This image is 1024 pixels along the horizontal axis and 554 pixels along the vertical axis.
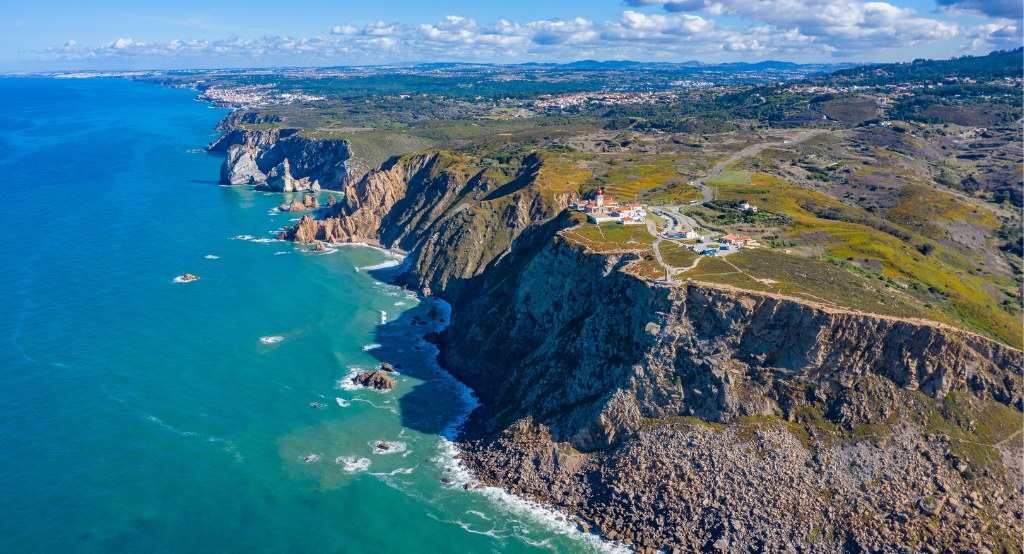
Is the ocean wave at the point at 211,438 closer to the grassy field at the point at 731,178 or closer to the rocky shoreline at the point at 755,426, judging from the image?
the rocky shoreline at the point at 755,426

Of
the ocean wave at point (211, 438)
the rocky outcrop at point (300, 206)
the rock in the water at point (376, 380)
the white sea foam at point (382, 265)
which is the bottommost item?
the ocean wave at point (211, 438)

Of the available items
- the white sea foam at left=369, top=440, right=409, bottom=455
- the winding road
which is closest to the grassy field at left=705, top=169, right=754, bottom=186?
the winding road

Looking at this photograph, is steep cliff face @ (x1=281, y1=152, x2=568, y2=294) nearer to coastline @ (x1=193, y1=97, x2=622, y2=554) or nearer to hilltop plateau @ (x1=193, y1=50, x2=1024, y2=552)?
hilltop plateau @ (x1=193, y1=50, x2=1024, y2=552)

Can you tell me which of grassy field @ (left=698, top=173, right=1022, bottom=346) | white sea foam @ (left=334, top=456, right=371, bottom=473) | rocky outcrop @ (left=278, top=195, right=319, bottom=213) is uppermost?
grassy field @ (left=698, top=173, right=1022, bottom=346)

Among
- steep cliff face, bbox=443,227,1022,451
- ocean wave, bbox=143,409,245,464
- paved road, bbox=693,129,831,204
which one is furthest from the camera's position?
paved road, bbox=693,129,831,204

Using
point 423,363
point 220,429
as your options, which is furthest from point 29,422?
point 423,363

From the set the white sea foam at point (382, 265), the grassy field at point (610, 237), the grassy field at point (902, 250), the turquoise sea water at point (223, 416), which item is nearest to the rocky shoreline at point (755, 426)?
the grassy field at point (610, 237)

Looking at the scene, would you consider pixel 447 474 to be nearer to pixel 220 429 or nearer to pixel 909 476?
pixel 220 429
